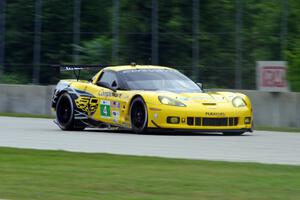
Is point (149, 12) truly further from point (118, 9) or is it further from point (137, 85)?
point (137, 85)

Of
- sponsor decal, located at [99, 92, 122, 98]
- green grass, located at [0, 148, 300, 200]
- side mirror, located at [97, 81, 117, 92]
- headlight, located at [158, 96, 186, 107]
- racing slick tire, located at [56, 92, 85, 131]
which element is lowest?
green grass, located at [0, 148, 300, 200]

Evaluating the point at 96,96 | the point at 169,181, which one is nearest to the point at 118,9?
the point at 96,96

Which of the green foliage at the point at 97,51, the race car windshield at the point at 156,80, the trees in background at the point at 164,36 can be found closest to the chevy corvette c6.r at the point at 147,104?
the race car windshield at the point at 156,80

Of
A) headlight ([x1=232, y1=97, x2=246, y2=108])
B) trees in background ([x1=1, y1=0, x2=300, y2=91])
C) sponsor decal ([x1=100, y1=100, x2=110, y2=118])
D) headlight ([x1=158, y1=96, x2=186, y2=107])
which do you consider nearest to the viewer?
headlight ([x1=158, y1=96, x2=186, y2=107])

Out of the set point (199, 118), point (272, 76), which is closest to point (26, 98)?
point (272, 76)

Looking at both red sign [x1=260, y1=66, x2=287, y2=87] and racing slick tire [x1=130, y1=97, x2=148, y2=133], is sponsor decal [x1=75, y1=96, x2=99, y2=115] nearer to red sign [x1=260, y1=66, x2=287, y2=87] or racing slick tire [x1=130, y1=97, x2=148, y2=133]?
racing slick tire [x1=130, y1=97, x2=148, y2=133]

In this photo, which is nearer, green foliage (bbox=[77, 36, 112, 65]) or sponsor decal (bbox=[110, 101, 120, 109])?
sponsor decal (bbox=[110, 101, 120, 109])

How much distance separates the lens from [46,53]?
29969 millimetres

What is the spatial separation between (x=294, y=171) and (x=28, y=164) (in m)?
3.19

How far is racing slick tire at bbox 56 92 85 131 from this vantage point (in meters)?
19.7

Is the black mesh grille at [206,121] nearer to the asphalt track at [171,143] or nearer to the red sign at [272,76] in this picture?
the asphalt track at [171,143]

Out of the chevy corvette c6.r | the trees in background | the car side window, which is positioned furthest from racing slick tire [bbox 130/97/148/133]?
the trees in background

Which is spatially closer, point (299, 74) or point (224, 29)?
point (299, 74)

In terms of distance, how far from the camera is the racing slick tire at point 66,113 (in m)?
19.7
